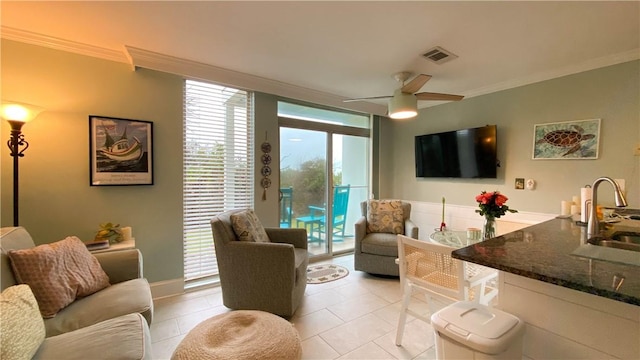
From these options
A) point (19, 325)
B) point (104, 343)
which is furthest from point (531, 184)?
point (19, 325)

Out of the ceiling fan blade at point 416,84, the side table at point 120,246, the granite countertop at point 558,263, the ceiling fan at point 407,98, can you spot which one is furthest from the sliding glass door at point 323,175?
the granite countertop at point 558,263

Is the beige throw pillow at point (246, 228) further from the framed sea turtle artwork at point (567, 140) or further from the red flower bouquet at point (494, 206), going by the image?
the framed sea turtle artwork at point (567, 140)

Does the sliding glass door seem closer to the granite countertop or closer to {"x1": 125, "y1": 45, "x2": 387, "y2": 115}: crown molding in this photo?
{"x1": 125, "y1": 45, "x2": 387, "y2": 115}: crown molding

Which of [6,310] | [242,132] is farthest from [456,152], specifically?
[6,310]

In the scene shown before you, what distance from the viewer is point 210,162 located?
3.15 meters

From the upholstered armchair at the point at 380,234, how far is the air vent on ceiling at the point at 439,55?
1.86 meters

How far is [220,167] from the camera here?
3217 millimetres

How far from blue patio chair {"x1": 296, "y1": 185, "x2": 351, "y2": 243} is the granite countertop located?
278 cm

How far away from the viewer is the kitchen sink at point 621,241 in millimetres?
1361

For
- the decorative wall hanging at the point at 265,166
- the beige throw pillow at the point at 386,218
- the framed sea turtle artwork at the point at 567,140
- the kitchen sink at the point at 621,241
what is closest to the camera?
the kitchen sink at the point at 621,241

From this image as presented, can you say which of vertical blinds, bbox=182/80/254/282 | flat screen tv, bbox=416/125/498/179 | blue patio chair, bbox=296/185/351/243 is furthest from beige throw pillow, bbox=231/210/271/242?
flat screen tv, bbox=416/125/498/179

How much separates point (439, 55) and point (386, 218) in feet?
6.66

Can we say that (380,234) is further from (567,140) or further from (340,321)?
(567,140)

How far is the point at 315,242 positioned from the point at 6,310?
3.23 m
